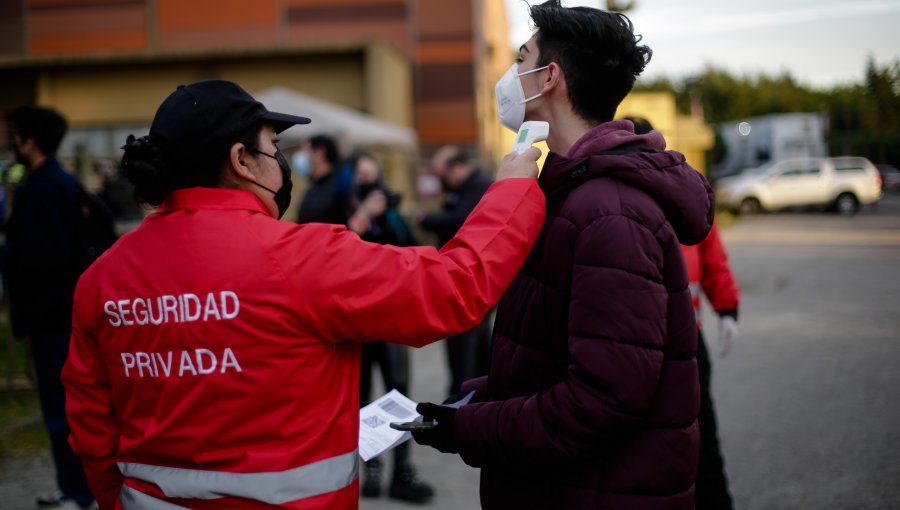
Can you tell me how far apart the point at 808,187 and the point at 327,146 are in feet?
99.6

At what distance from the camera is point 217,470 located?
1.94 meters

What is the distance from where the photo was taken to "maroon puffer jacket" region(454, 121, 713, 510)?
1908 mm

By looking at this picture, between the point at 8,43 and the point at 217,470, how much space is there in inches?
1189

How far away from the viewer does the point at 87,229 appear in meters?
4.71

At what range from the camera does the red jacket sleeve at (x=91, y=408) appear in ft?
6.98

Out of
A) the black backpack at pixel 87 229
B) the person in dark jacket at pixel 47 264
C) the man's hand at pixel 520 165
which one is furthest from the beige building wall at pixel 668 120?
the man's hand at pixel 520 165

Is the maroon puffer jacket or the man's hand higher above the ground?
the man's hand

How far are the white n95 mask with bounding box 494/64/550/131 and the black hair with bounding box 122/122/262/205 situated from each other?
0.71m

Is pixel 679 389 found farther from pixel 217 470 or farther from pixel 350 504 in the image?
pixel 217 470

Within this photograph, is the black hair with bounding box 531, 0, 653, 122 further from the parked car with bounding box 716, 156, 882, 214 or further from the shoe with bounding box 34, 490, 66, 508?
the parked car with bounding box 716, 156, 882, 214

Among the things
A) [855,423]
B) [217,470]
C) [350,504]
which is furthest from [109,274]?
[855,423]

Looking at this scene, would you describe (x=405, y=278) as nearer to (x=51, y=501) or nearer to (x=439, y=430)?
(x=439, y=430)

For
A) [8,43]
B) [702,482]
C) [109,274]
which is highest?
[8,43]

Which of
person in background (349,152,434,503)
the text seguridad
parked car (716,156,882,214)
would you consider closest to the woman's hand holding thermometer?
the text seguridad
